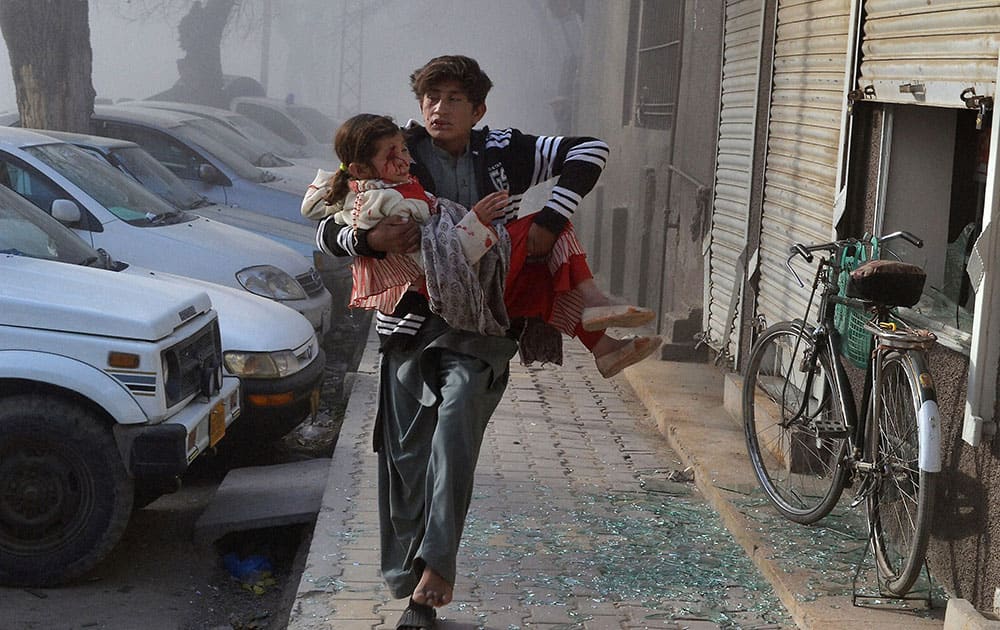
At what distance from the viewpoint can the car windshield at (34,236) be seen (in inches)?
239

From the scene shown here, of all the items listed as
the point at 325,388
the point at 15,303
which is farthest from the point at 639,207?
the point at 15,303

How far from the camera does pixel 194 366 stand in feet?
18.0

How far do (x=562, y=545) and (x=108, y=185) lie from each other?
4862 millimetres

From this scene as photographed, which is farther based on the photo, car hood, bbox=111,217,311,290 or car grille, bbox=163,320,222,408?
car hood, bbox=111,217,311,290

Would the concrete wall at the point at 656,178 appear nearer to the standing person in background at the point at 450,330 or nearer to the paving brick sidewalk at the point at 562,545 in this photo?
the paving brick sidewalk at the point at 562,545

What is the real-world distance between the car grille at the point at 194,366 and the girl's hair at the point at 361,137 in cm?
159

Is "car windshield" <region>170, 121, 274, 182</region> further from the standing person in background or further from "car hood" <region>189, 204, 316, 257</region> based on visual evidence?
Answer: the standing person in background

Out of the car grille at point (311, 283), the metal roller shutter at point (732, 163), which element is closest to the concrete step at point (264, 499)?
the car grille at point (311, 283)

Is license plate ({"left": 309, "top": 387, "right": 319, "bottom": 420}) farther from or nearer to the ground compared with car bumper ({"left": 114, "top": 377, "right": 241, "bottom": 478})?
nearer to the ground

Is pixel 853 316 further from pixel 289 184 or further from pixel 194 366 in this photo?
pixel 289 184

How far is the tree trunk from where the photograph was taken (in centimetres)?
1361

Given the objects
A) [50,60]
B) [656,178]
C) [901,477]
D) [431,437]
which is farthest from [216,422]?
[50,60]

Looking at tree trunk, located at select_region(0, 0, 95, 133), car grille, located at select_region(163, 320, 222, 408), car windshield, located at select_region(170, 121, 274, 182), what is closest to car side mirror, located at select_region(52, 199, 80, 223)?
car grille, located at select_region(163, 320, 222, 408)

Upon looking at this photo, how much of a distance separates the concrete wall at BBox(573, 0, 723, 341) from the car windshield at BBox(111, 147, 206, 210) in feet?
12.9
